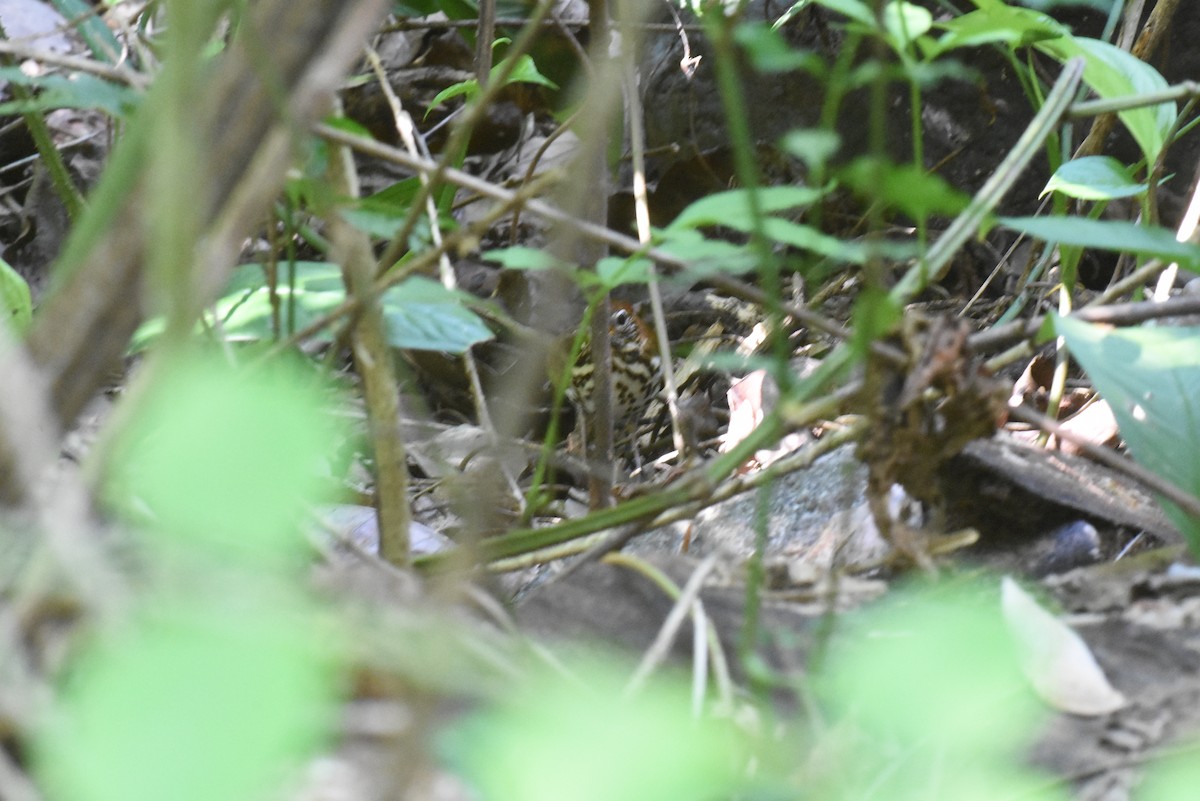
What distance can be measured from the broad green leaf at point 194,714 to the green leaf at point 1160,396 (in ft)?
1.91

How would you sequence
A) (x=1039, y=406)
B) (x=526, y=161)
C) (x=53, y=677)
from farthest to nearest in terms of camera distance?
(x=526, y=161), (x=1039, y=406), (x=53, y=677)

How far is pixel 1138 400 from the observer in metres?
0.72

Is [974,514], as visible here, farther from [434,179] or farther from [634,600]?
[434,179]

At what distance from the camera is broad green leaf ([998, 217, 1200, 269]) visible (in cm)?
58

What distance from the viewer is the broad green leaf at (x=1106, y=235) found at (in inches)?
23.0

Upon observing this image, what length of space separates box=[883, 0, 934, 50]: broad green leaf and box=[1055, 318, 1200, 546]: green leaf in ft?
0.65

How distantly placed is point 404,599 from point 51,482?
0.24 meters

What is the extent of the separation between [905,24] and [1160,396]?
33cm

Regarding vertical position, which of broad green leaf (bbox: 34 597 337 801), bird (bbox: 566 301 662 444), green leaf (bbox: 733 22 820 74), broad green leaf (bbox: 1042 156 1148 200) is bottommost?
bird (bbox: 566 301 662 444)

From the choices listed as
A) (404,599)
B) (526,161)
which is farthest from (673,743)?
(526,161)

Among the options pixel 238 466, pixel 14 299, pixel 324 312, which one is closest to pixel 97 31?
pixel 14 299

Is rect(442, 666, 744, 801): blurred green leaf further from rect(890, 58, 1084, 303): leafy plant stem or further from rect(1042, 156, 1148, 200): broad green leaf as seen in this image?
rect(1042, 156, 1148, 200): broad green leaf

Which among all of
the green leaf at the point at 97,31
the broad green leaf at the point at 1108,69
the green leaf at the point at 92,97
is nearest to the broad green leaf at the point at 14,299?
the green leaf at the point at 97,31

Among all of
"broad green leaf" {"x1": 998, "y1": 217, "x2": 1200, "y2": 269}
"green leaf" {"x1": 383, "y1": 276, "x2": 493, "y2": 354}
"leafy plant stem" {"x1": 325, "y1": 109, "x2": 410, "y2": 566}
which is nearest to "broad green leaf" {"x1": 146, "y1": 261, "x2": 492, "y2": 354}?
"green leaf" {"x1": 383, "y1": 276, "x2": 493, "y2": 354}
